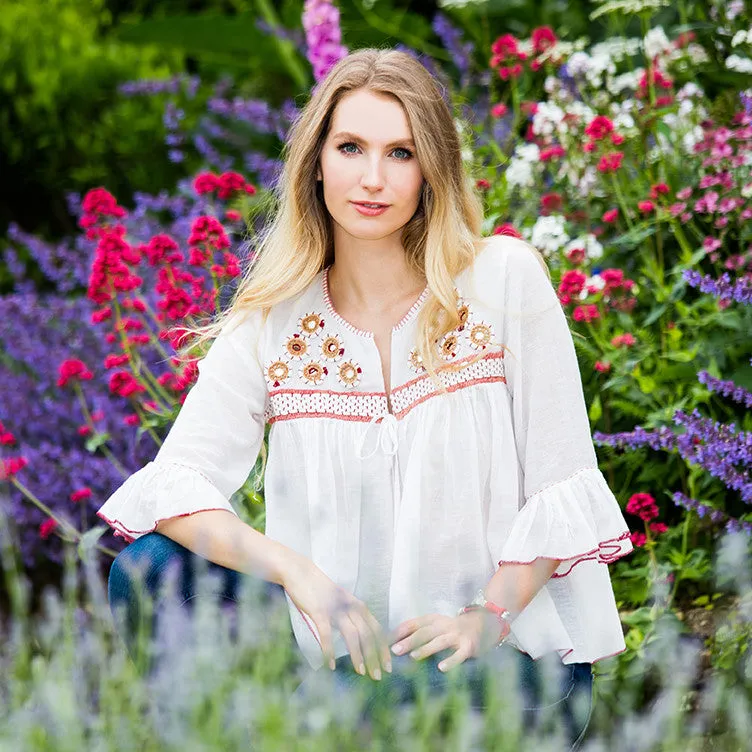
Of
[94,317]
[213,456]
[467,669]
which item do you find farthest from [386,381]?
[94,317]

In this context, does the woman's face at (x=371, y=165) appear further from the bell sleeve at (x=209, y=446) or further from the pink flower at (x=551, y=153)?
the pink flower at (x=551, y=153)

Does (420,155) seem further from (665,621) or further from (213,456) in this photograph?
(665,621)

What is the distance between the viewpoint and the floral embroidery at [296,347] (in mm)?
2400

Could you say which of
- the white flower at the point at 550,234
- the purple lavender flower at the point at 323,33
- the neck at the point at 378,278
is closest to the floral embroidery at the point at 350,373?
the neck at the point at 378,278

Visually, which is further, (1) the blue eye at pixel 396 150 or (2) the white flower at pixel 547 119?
(2) the white flower at pixel 547 119

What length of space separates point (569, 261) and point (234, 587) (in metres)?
1.25

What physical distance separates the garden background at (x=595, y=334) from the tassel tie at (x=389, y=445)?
1.59 feet

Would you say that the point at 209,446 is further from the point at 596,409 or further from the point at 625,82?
the point at 625,82

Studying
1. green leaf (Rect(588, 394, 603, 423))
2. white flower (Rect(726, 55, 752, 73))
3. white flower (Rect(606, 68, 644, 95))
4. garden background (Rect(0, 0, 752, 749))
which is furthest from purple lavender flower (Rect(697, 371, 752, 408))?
white flower (Rect(606, 68, 644, 95))

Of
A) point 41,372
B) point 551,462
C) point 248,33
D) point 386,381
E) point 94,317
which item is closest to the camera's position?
point 551,462

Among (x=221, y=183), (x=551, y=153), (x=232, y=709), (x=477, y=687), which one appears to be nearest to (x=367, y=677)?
(x=477, y=687)

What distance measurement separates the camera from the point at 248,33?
5.84 m

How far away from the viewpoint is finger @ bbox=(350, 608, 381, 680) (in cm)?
197

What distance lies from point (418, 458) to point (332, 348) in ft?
0.92
